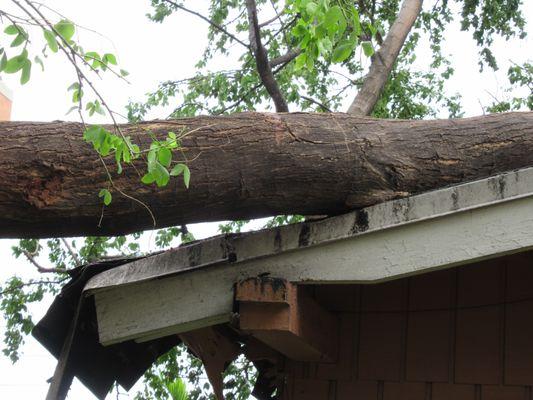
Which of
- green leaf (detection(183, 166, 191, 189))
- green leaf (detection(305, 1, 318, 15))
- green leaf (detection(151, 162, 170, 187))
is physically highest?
green leaf (detection(305, 1, 318, 15))

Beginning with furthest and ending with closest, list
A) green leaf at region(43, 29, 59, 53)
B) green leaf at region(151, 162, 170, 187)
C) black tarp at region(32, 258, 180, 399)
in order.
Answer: black tarp at region(32, 258, 180, 399), green leaf at region(151, 162, 170, 187), green leaf at region(43, 29, 59, 53)

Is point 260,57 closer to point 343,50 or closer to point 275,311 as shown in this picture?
point 343,50

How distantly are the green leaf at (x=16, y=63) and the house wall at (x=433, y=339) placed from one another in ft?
6.59

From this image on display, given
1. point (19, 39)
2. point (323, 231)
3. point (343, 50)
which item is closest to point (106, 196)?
point (19, 39)

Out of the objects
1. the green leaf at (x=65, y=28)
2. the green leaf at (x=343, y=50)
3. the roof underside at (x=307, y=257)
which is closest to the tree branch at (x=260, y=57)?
the roof underside at (x=307, y=257)

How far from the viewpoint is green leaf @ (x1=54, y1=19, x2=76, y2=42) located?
2844mm

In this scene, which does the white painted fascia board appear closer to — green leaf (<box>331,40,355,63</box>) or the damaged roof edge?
the damaged roof edge

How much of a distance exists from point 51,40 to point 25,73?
0.50 feet

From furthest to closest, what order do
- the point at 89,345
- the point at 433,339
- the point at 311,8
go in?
the point at 89,345 → the point at 433,339 → the point at 311,8

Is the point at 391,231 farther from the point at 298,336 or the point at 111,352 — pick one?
the point at 111,352

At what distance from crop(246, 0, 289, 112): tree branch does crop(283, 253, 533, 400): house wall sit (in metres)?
2.49

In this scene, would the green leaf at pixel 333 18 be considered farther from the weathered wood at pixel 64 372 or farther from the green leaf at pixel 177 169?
the weathered wood at pixel 64 372

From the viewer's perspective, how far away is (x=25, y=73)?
2840 mm

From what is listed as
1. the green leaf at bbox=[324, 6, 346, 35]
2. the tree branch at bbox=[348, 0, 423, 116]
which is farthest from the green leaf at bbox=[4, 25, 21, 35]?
the tree branch at bbox=[348, 0, 423, 116]
